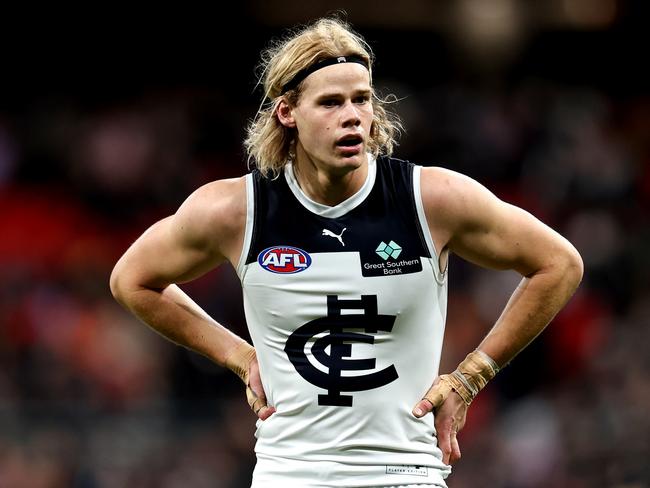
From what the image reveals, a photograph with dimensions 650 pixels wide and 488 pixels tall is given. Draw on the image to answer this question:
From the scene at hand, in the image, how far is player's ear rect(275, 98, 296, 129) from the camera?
462 cm

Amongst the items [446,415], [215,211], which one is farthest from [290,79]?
[446,415]

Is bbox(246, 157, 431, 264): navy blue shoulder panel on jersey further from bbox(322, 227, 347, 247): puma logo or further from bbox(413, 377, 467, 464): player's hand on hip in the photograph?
bbox(413, 377, 467, 464): player's hand on hip

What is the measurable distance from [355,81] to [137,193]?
7.98 m

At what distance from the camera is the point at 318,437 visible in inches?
169

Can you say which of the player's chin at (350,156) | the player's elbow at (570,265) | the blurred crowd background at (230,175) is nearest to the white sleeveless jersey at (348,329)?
the player's chin at (350,156)

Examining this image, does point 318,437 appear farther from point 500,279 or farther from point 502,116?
point 502,116

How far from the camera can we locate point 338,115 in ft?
14.3

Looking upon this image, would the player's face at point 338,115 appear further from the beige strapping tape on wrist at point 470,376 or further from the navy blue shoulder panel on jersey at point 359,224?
the beige strapping tape on wrist at point 470,376

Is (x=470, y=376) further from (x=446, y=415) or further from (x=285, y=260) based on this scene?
(x=285, y=260)

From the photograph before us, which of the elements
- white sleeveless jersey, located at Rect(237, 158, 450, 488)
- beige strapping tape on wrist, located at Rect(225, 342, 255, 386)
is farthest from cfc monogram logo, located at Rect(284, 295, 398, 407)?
beige strapping tape on wrist, located at Rect(225, 342, 255, 386)

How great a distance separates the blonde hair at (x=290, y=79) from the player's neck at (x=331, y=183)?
0.51ft

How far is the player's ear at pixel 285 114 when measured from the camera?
15.2 feet

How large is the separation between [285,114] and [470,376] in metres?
1.26

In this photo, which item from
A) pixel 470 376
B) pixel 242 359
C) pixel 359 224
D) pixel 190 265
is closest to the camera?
pixel 359 224
